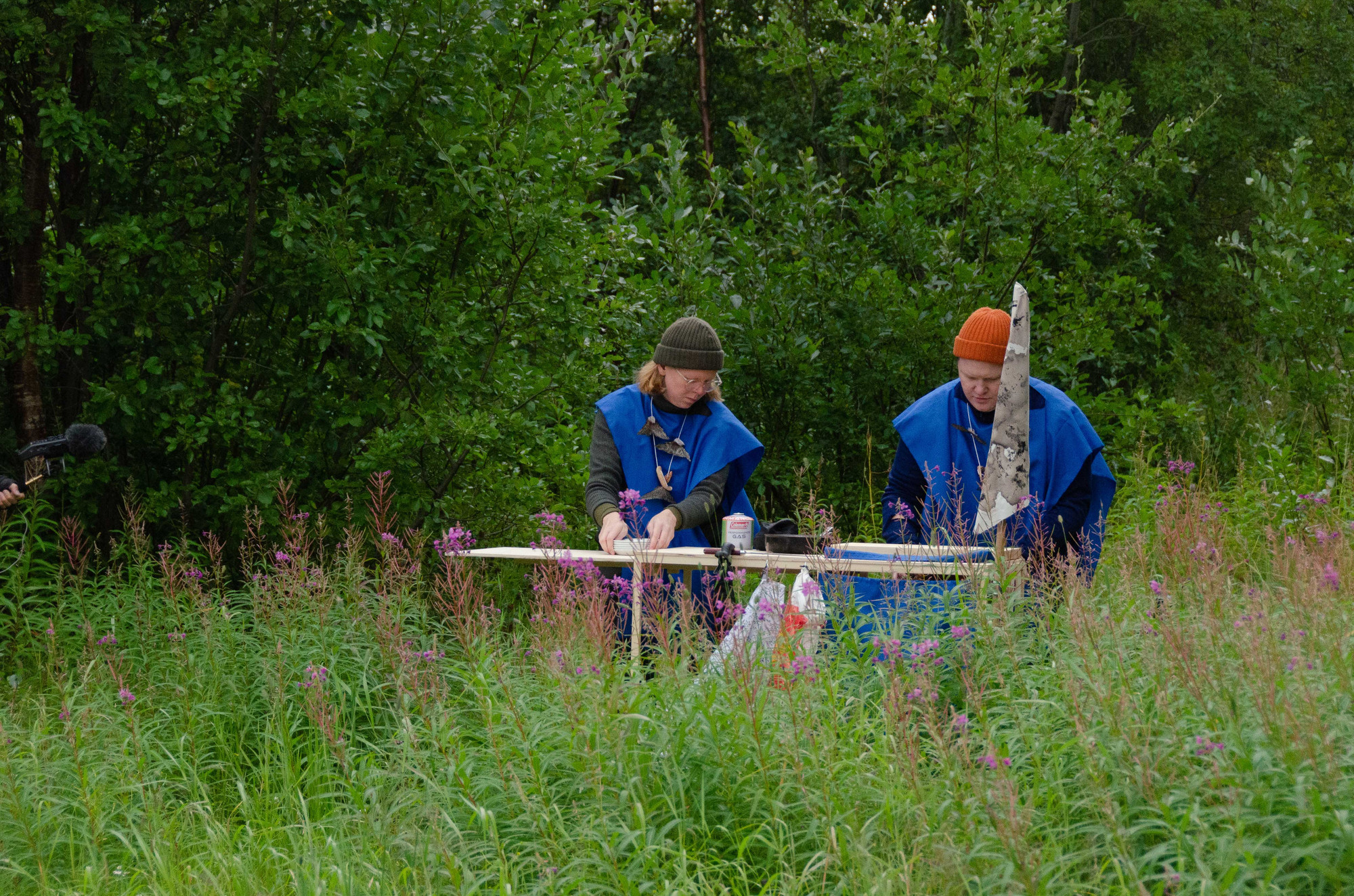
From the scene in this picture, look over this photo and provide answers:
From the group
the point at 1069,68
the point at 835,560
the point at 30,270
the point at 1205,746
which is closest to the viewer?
the point at 1205,746

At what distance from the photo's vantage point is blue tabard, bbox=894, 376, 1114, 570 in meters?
4.97

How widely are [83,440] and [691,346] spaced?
8.09ft

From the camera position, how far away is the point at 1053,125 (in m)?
17.4

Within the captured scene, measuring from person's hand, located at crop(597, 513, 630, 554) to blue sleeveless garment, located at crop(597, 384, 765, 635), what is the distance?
0.43 meters

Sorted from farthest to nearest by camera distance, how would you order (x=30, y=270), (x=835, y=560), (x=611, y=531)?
(x=30, y=270)
(x=611, y=531)
(x=835, y=560)

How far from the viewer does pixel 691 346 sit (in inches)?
217

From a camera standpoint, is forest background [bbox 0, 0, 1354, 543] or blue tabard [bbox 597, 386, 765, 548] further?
forest background [bbox 0, 0, 1354, 543]

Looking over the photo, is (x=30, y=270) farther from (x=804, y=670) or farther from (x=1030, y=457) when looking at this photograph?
(x=1030, y=457)

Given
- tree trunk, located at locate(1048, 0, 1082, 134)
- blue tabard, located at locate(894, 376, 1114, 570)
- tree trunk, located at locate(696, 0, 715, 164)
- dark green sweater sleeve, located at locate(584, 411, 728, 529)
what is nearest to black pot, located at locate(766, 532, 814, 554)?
blue tabard, located at locate(894, 376, 1114, 570)

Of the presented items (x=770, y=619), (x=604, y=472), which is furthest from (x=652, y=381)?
(x=770, y=619)

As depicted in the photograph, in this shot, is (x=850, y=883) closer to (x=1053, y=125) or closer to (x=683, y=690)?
(x=683, y=690)

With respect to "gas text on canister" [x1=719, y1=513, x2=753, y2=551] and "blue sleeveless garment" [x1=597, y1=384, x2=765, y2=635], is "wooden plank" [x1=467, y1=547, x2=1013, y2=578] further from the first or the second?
"blue sleeveless garment" [x1=597, y1=384, x2=765, y2=635]

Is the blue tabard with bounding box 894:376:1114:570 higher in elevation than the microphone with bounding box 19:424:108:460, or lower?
lower

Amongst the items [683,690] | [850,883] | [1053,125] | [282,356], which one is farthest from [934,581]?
[1053,125]
